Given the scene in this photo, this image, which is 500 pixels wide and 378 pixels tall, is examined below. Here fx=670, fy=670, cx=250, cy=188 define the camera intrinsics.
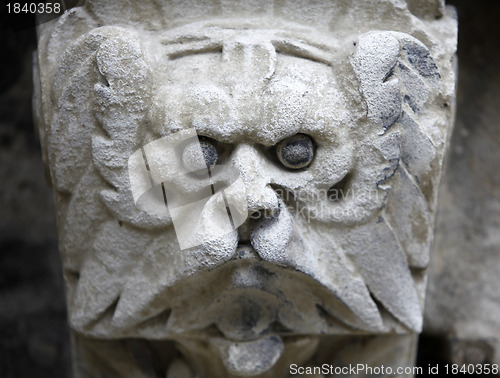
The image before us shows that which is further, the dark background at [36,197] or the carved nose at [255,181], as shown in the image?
the dark background at [36,197]

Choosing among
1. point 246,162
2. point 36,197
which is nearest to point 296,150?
point 246,162

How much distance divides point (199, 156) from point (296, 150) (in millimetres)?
124

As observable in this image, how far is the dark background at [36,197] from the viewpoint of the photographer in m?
1.34

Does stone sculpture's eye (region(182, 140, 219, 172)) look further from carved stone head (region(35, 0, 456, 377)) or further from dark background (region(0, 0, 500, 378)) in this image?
dark background (region(0, 0, 500, 378))

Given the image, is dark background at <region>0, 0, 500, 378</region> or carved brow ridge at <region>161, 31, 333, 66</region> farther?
dark background at <region>0, 0, 500, 378</region>

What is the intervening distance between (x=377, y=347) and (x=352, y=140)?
41cm

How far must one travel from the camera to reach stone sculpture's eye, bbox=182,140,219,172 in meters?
0.86

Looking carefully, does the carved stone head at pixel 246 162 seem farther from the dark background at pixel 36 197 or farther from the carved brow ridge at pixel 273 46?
the dark background at pixel 36 197

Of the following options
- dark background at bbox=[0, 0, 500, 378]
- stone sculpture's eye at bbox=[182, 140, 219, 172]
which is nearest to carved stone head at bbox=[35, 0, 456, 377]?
stone sculpture's eye at bbox=[182, 140, 219, 172]

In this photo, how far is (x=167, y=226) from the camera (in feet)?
2.97

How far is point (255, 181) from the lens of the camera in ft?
2.75

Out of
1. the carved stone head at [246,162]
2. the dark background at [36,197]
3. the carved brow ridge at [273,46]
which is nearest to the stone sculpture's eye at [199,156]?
the carved stone head at [246,162]

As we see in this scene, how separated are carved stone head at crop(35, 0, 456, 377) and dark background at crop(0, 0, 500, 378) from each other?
14.9 inches

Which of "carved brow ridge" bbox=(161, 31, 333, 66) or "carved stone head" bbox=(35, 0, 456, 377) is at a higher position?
"carved brow ridge" bbox=(161, 31, 333, 66)
